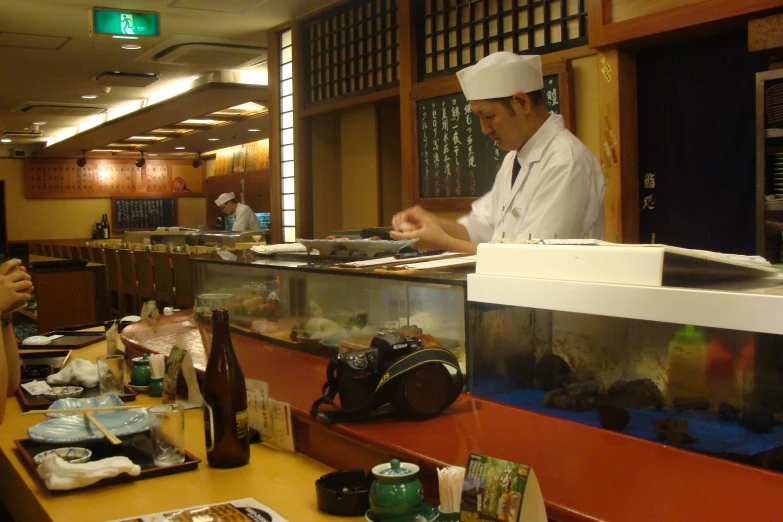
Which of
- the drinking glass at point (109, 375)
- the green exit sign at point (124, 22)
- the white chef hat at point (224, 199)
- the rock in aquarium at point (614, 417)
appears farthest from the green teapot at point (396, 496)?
the white chef hat at point (224, 199)

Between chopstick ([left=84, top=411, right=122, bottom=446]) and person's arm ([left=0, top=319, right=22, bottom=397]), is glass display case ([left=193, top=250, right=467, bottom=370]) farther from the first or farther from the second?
person's arm ([left=0, top=319, right=22, bottom=397])

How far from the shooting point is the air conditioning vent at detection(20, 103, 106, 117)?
995cm

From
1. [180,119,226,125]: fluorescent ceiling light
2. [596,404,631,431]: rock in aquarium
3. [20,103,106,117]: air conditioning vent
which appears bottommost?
[596,404,631,431]: rock in aquarium

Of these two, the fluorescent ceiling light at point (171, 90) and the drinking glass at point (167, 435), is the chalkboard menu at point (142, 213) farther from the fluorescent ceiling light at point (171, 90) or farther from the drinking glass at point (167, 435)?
the drinking glass at point (167, 435)

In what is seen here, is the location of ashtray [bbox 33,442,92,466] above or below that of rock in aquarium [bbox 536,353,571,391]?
below

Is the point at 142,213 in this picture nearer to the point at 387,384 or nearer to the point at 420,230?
the point at 420,230

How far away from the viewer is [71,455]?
163 cm

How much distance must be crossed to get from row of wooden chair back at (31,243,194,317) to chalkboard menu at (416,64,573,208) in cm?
242

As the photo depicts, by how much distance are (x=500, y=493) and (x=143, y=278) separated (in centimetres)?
698

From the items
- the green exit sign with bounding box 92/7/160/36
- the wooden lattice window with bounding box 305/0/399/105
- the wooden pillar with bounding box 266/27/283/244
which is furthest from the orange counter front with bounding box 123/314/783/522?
the wooden pillar with bounding box 266/27/283/244

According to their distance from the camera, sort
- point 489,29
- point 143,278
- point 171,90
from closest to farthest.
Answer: point 489,29 < point 143,278 < point 171,90

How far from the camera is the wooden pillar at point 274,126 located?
6.68 metres

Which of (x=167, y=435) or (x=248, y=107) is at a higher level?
(x=248, y=107)

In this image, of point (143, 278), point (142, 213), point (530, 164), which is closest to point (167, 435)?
point (530, 164)
